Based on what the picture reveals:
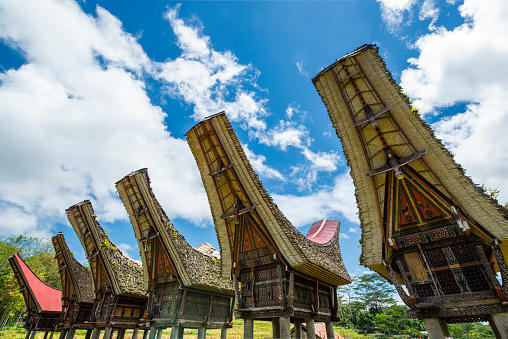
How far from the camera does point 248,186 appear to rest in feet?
32.9

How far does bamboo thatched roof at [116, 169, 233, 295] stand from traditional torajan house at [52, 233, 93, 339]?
8332mm

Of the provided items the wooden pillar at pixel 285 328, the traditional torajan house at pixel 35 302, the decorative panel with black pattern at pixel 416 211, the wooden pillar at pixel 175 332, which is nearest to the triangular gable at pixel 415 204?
the decorative panel with black pattern at pixel 416 211

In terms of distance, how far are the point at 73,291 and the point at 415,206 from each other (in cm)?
2243

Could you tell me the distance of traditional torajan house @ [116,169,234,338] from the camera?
12.6m

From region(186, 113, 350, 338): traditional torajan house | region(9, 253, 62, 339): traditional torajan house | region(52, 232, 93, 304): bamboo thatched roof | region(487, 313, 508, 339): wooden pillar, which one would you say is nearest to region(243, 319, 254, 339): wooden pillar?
region(186, 113, 350, 338): traditional torajan house

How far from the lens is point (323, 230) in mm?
16609

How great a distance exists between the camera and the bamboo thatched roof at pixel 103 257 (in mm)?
15086

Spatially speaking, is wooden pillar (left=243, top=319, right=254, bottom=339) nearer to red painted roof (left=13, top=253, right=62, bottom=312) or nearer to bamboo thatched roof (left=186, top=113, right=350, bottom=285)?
bamboo thatched roof (left=186, top=113, right=350, bottom=285)

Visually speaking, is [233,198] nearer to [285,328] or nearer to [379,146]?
[285,328]

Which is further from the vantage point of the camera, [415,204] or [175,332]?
[175,332]

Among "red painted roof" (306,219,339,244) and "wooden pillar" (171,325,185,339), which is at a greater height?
"red painted roof" (306,219,339,244)

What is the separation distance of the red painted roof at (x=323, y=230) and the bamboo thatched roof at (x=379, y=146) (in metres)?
Answer: 7.50

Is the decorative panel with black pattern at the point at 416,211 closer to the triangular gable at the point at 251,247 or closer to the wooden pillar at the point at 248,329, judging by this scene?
the triangular gable at the point at 251,247

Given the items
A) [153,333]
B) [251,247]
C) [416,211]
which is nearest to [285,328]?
[251,247]
